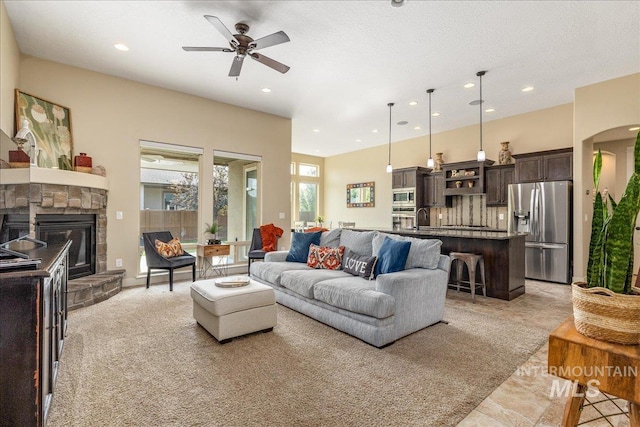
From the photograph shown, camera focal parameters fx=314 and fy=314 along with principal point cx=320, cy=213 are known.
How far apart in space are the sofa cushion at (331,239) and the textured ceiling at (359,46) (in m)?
2.31

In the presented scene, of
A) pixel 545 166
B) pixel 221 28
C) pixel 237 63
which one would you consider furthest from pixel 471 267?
pixel 221 28

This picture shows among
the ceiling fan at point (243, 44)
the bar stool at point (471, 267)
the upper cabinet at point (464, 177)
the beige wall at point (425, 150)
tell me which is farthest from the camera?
the upper cabinet at point (464, 177)

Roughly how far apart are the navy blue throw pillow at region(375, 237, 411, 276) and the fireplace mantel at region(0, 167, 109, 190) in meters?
3.95

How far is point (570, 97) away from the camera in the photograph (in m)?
5.44

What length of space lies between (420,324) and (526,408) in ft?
3.90

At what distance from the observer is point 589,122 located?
16.0ft

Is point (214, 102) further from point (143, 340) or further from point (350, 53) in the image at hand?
point (143, 340)

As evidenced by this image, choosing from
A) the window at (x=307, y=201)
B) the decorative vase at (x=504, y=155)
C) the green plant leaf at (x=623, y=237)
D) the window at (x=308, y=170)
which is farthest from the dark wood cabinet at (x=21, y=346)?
the window at (x=308, y=170)

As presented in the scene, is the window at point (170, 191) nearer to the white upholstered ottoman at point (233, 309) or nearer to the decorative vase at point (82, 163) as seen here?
the decorative vase at point (82, 163)

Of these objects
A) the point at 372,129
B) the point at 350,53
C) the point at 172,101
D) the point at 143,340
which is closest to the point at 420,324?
the point at 143,340

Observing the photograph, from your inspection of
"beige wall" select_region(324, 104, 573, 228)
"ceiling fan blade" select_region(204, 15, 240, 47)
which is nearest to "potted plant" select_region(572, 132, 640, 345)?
"ceiling fan blade" select_region(204, 15, 240, 47)

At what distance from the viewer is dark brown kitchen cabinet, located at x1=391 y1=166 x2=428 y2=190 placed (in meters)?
7.82

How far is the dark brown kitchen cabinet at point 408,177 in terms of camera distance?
782 cm

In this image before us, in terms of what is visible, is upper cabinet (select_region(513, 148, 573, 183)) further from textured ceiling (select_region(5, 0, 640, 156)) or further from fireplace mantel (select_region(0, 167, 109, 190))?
fireplace mantel (select_region(0, 167, 109, 190))
